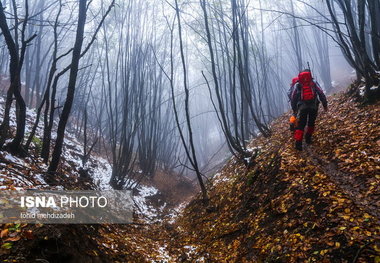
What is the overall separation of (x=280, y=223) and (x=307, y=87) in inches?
136

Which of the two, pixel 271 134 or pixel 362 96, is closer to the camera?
pixel 362 96

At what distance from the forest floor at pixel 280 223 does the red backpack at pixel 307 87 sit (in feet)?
3.27

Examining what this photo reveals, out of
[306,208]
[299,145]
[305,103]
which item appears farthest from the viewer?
[305,103]

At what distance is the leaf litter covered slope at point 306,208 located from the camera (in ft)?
8.46

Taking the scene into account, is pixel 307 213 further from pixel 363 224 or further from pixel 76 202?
pixel 76 202

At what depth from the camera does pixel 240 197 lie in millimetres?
5016

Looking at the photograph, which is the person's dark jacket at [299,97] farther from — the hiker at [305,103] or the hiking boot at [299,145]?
the hiking boot at [299,145]

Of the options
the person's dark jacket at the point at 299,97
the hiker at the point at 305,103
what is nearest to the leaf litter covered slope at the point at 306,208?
the hiker at the point at 305,103

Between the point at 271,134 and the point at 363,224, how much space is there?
19.5 ft

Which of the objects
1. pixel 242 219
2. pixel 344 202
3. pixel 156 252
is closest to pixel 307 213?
pixel 344 202

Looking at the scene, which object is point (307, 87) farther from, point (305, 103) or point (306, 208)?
point (306, 208)

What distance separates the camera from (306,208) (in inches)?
126

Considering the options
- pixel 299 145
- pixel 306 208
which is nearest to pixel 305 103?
pixel 299 145

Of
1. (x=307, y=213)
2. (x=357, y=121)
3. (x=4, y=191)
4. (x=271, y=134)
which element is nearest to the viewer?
(x=4, y=191)
